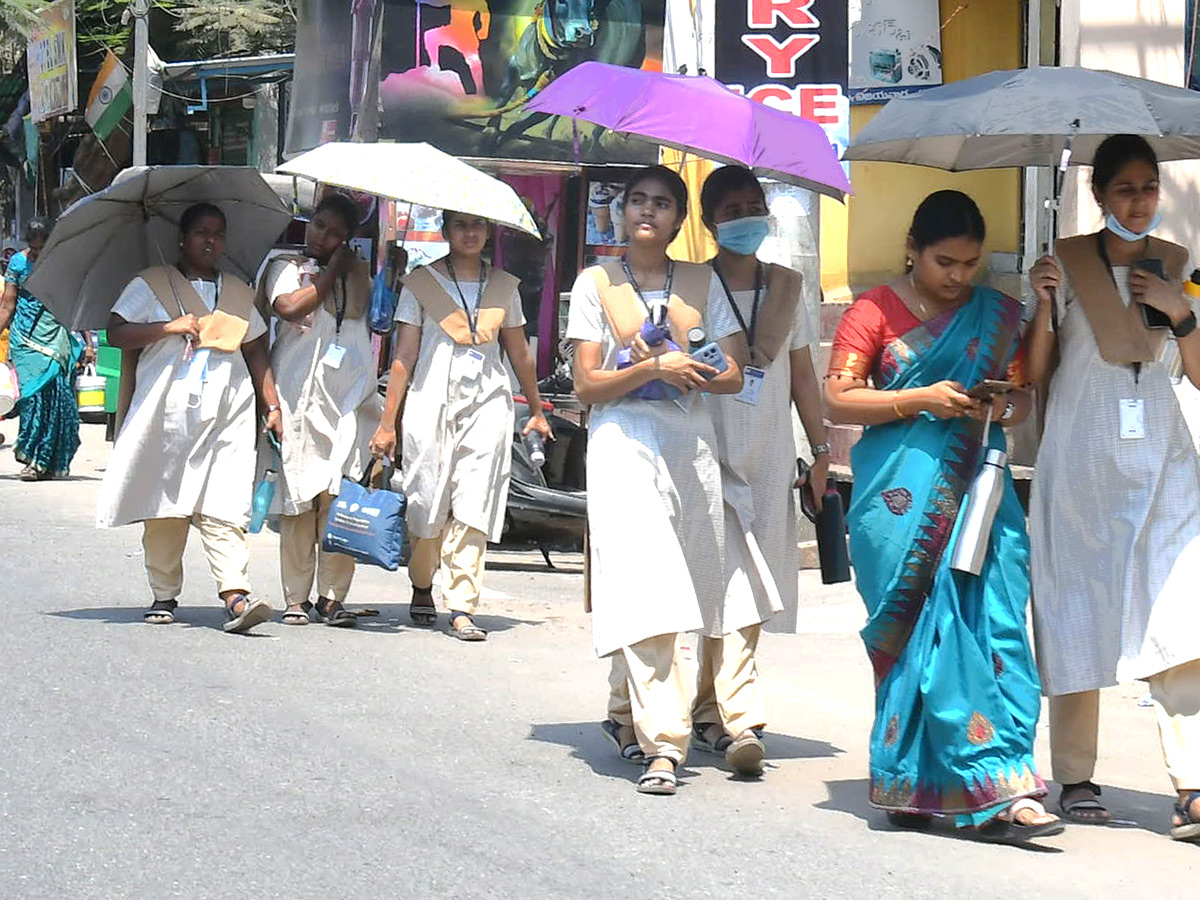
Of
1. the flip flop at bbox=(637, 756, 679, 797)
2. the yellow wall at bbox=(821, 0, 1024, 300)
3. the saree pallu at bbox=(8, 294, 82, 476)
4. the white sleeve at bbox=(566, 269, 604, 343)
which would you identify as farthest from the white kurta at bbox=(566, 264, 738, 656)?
the saree pallu at bbox=(8, 294, 82, 476)

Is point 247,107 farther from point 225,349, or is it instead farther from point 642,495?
point 642,495

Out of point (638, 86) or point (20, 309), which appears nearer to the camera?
point (638, 86)

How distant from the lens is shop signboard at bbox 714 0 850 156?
37.9 ft

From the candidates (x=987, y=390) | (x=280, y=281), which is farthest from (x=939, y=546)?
(x=280, y=281)

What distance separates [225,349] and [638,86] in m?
3.25

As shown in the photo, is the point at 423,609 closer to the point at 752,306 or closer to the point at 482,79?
the point at 752,306

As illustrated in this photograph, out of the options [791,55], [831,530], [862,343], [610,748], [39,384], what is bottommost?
[610,748]

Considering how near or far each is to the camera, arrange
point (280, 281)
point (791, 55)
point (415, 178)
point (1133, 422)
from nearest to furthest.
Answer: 1. point (1133, 422)
2. point (415, 178)
3. point (280, 281)
4. point (791, 55)

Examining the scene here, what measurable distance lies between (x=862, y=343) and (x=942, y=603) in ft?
2.60

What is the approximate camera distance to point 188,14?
2555 cm

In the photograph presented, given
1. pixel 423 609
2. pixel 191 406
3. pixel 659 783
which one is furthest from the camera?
pixel 423 609

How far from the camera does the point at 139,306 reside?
8930mm

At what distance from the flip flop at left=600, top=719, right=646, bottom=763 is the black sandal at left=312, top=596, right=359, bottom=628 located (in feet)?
8.73

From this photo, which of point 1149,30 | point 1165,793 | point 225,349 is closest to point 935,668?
point 1165,793
